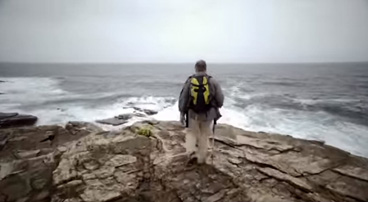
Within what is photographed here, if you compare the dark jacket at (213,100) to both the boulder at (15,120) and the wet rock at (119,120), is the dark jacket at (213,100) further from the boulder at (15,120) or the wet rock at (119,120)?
the boulder at (15,120)

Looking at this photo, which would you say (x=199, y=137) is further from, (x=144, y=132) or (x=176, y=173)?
(x=144, y=132)

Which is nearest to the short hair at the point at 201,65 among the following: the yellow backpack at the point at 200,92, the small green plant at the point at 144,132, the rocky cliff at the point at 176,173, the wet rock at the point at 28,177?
the yellow backpack at the point at 200,92

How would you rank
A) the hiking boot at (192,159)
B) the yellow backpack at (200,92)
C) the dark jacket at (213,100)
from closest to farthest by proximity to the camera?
the yellow backpack at (200,92) → the dark jacket at (213,100) → the hiking boot at (192,159)

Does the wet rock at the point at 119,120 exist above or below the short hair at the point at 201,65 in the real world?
below

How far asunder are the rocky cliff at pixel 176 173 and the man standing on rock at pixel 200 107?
0.40 metres

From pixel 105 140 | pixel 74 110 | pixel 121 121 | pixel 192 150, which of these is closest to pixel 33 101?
pixel 74 110

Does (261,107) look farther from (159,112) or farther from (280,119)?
(159,112)

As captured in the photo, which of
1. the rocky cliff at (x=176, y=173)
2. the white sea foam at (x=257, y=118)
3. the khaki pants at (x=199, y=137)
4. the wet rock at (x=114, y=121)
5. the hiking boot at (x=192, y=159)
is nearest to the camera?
the rocky cliff at (x=176, y=173)

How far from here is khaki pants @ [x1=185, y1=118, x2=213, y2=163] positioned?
4500 millimetres

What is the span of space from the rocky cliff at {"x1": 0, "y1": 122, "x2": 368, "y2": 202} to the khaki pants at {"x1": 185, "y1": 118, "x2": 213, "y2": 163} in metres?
0.27

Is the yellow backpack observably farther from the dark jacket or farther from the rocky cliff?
the rocky cliff

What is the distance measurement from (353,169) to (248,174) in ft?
6.92

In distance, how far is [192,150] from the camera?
184 inches

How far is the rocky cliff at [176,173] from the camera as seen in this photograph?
3.98 meters
